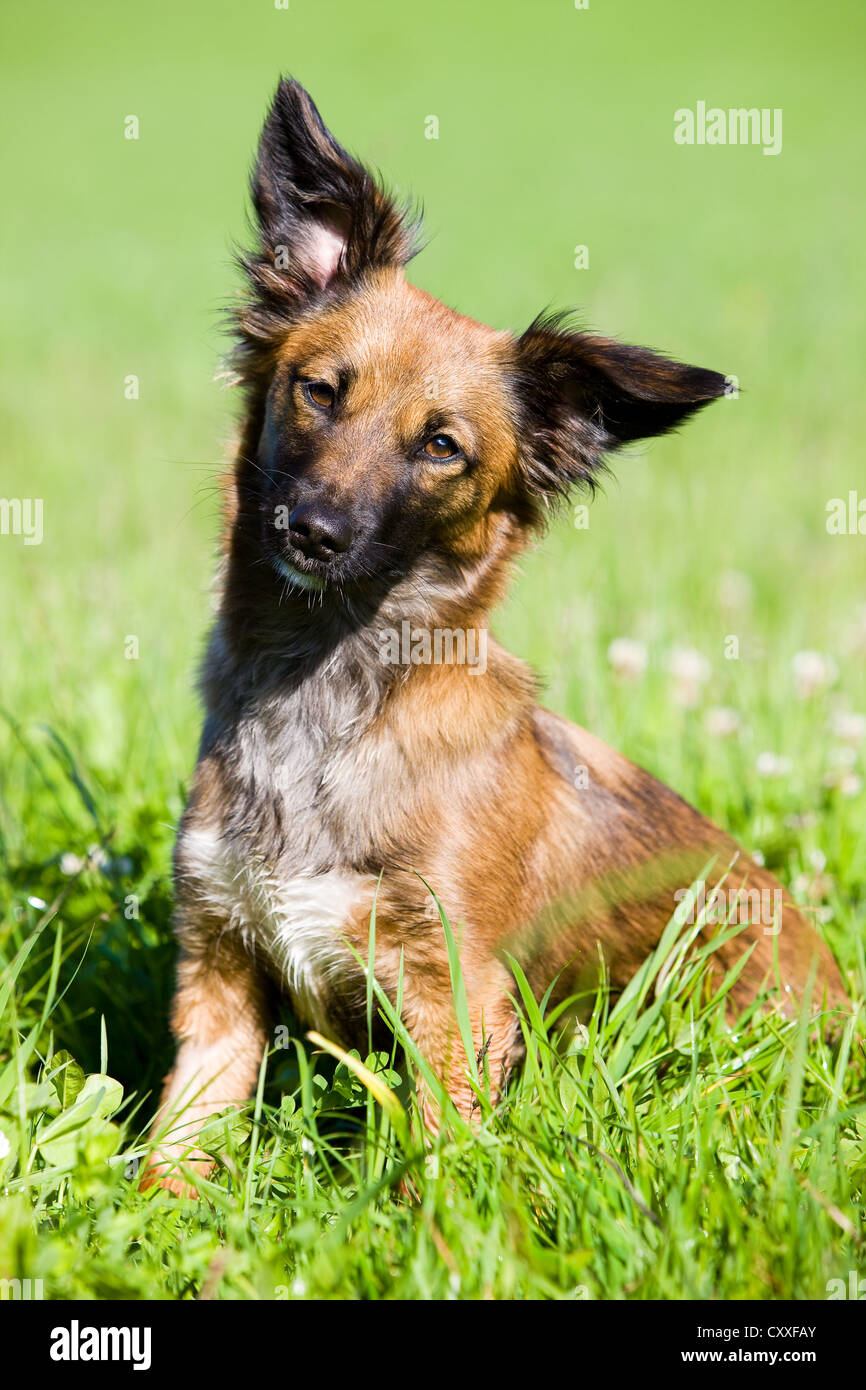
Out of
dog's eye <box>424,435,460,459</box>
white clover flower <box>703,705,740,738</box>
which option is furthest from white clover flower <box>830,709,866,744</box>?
dog's eye <box>424,435,460,459</box>

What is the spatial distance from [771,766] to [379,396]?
2057mm

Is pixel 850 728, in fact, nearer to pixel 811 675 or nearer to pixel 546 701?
pixel 811 675

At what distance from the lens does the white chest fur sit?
258 centimetres

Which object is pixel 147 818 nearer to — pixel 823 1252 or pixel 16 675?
pixel 16 675

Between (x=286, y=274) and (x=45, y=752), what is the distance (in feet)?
7.00

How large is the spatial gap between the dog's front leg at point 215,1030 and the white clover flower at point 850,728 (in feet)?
8.05

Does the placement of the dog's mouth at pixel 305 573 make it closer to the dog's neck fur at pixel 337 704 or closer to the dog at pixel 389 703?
the dog at pixel 389 703

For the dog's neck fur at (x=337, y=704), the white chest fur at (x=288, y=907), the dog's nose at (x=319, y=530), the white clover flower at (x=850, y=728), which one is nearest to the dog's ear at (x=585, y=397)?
the dog's neck fur at (x=337, y=704)

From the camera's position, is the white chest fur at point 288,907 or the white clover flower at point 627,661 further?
the white clover flower at point 627,661

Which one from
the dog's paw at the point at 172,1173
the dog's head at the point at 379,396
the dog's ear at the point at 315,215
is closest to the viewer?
the dog's paw at the point at 172,1173

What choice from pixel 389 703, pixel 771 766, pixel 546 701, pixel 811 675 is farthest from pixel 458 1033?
pixel 811 675

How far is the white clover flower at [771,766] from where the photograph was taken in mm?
4043

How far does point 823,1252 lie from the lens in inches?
76.9
